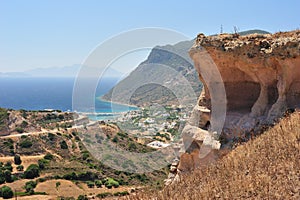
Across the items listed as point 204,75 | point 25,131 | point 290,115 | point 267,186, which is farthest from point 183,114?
point 267,186

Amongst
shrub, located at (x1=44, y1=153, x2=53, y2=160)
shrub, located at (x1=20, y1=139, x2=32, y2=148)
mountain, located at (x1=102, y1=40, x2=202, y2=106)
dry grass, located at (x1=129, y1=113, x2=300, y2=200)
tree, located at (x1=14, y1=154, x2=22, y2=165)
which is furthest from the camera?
shrub, located at (x1=20, y1=139, x2=32, y2=148)

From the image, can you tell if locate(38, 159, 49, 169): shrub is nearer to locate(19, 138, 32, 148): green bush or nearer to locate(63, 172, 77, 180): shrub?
locate(63, 172, 77, 180): shrub

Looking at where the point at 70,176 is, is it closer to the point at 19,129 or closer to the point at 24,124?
the point at 19,129

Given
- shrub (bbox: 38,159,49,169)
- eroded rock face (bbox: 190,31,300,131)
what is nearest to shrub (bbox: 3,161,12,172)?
shrub (bbox: 38,159,49,169)

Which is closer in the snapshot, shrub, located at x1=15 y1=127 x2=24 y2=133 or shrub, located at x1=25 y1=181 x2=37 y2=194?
Answer: shrub, located at x1=25 y1=181 x2=37 y2=194

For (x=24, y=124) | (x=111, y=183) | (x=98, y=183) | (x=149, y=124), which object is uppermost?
(x=24, y=124)

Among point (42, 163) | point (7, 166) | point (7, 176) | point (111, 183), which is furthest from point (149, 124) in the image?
point (7, 176)

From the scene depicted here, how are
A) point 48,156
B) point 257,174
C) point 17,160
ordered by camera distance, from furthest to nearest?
point 48,156 → point 17,160 → point 257,174
